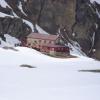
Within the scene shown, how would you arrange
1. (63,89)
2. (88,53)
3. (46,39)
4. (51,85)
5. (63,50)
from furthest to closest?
(88,53) < (46,39) < (63,50) < (51,85) < (63,89)

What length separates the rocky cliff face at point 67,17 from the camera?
135 m

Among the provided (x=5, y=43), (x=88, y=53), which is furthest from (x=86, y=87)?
(x=88, y=53)

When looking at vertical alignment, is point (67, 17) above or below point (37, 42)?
above

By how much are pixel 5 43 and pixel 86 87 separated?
224 ft

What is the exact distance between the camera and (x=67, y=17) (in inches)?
5527

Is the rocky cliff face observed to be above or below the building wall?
above

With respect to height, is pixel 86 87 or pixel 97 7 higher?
pixel 97 7

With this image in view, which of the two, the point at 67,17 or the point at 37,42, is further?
the point at 67,17

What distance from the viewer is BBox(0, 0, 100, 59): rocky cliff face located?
135 metres

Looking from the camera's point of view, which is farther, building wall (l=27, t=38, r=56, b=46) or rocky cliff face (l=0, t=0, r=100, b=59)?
rocky cliff face (l=0, t=0, r=100, b=59)

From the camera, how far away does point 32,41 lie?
314 ft

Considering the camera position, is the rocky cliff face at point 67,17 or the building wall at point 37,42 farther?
the rocky cliff face at point 67,17

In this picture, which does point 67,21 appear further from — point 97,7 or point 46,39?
point 46,39

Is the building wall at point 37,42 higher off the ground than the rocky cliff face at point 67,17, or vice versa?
the rocky cliff face at point 67,17
